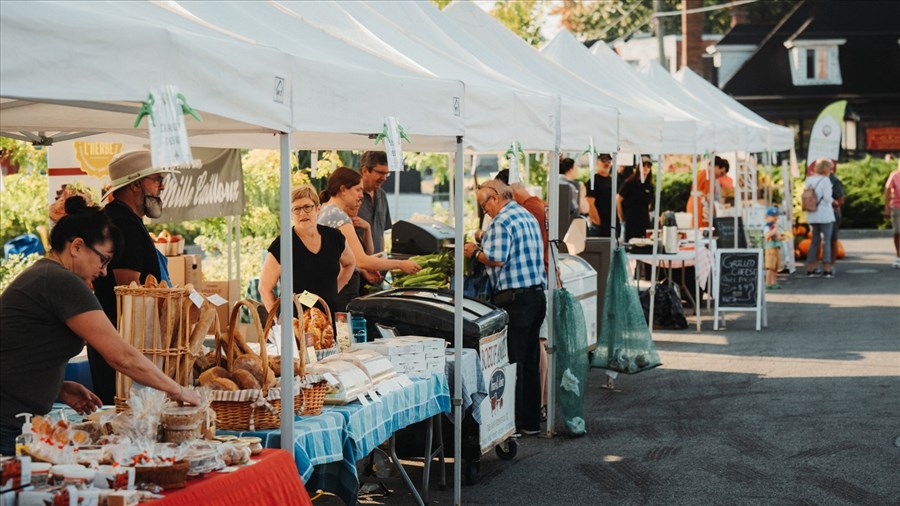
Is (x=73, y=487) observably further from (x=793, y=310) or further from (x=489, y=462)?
(x=793, y=310)

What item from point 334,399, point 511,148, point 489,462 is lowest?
point 489,462

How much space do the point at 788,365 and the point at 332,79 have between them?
8508 mm

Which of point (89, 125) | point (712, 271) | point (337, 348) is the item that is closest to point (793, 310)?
point (712, 271)

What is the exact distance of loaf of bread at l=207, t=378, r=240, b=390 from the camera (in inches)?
203

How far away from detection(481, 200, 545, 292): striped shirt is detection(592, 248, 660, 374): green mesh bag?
5.86 feet

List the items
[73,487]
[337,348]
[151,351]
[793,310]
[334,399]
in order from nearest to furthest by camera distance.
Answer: [73,487] → [151,351] → [334,399] → [337,348] → [793,310]

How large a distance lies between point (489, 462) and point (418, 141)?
7.32 ft

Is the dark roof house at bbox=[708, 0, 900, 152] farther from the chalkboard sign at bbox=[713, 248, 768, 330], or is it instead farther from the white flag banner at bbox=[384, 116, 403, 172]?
the white flag banner at bbox=[384, 116, 403, 172]

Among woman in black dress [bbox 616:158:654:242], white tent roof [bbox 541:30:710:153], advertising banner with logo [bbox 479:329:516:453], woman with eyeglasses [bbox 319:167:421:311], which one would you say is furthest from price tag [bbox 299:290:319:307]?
woman in black dress [bbox 616:158:654:242]

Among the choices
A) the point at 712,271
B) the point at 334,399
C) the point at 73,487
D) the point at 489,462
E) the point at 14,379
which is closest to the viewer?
the point at 73,487

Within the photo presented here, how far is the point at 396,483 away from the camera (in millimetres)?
7879

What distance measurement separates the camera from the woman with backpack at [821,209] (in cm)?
2127

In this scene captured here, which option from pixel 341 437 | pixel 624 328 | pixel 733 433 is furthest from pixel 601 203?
pixel 341 437

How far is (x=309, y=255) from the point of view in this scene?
7684 mm
